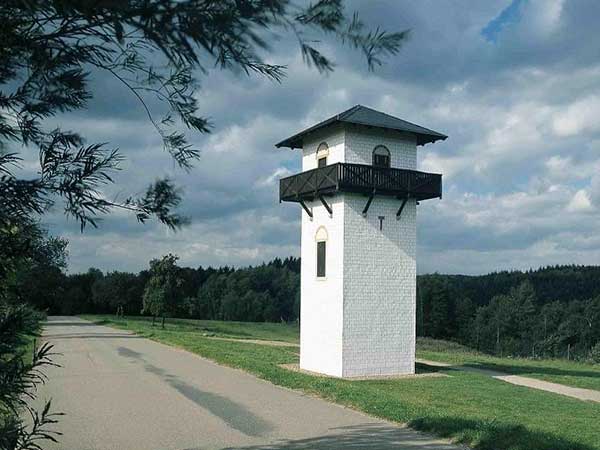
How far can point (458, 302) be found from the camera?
96750mm

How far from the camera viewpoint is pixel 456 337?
305 feet

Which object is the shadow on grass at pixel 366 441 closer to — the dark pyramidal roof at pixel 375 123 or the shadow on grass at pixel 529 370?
the dark pyramidal roof at pixel 375 123

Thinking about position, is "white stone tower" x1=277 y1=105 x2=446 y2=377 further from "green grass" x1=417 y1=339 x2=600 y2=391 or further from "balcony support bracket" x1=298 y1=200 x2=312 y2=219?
"green grass" x1=417 y1=339 x2=600 y2=391

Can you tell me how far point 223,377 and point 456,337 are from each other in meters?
80.9

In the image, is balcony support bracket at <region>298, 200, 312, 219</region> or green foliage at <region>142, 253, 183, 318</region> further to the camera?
green foliage at <region>142, 253, 183, 318</region>

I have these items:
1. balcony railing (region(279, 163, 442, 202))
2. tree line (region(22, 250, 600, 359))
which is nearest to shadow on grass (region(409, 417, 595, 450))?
balcony railing (region(279, 163, 442, 202))

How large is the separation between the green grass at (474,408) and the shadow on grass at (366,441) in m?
0.39

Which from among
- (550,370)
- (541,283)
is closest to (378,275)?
(550,370)

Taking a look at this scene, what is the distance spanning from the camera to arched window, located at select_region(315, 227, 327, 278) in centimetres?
2117

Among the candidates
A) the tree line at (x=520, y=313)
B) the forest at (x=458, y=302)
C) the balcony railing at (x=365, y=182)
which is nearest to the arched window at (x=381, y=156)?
the balcony railing at (x=365, y=182)

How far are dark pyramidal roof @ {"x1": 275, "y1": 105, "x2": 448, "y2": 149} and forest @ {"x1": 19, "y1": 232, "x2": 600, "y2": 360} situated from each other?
145ft

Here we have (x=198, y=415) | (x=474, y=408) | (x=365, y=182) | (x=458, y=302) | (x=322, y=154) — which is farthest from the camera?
(x=458, y=302)

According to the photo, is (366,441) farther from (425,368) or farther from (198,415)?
(425,368)

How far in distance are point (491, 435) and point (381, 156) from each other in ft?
43.3
